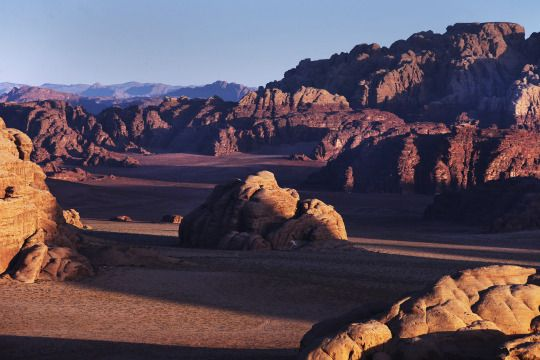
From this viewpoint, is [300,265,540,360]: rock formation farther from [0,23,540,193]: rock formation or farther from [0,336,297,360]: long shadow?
[0,23,540,193]: rock formation

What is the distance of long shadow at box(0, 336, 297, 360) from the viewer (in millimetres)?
15641

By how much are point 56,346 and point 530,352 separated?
958cm

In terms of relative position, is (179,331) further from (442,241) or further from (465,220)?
(465,220)

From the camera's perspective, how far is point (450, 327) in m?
12.1

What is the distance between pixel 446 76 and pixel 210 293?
105m

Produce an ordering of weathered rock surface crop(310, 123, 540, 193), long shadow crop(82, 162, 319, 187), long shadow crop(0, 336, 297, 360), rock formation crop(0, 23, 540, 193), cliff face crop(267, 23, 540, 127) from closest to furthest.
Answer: long shadow crop(0, 336, 297, 360), weathered rock surface crop(310, 123, 540, 193), long shadow crop(82, 162, 319, 187), rock formation crop(0, 23, 540, 193), cliff face crop(267, 23, 540, 127)

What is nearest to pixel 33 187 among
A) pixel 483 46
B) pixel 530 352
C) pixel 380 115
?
pixel 530 352

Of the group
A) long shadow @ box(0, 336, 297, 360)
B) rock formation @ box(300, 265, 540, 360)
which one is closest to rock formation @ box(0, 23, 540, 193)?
long shadow @ box(0, 336, 297, 360)

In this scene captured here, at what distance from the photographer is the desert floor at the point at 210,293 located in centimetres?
1692

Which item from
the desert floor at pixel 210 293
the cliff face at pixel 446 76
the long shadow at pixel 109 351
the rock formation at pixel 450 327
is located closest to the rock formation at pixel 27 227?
the desert floor at pixel 210 293

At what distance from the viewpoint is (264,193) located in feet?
116

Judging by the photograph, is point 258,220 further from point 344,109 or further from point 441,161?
point 344,109

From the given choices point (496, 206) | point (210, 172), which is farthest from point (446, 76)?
point (496, 206)

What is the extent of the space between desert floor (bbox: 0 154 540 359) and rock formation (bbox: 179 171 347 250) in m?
1.61
